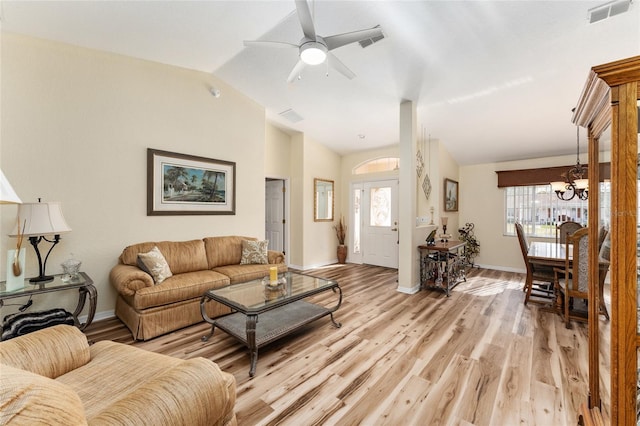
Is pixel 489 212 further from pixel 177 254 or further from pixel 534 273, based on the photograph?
pixel 177 254

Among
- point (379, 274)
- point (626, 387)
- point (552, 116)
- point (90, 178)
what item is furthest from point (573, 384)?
point (90, 178)

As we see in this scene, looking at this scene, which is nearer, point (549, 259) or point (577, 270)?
point (577, 270)

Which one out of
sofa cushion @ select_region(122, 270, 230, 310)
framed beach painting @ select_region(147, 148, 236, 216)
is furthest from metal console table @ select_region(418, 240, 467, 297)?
framed beach painting @ select_region(147, 148, 236, 216)

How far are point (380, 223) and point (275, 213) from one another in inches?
95.8

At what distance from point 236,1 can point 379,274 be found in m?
4.69

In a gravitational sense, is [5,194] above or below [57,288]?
above

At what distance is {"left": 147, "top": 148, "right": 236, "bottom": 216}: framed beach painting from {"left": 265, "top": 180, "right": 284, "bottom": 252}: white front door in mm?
1687

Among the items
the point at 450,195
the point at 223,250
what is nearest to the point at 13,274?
the point at 223,250

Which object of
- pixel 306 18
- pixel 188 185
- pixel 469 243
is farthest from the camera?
pixel 469 243

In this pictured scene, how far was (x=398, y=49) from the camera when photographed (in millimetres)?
2951

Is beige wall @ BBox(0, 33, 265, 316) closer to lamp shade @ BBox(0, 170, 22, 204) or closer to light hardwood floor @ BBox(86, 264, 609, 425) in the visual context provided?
light hardwood floor @ BBox(86, 264, 609, 425)

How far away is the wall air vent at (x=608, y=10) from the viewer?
2150 millimetres

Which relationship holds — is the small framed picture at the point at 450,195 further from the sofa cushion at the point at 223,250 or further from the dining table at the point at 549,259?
the sofa cushion at the point at 223,250

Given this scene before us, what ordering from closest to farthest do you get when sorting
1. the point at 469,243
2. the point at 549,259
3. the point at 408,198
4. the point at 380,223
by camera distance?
the point at 549,259
the point at 408,198
the point at 469,243
the point at 380,223
